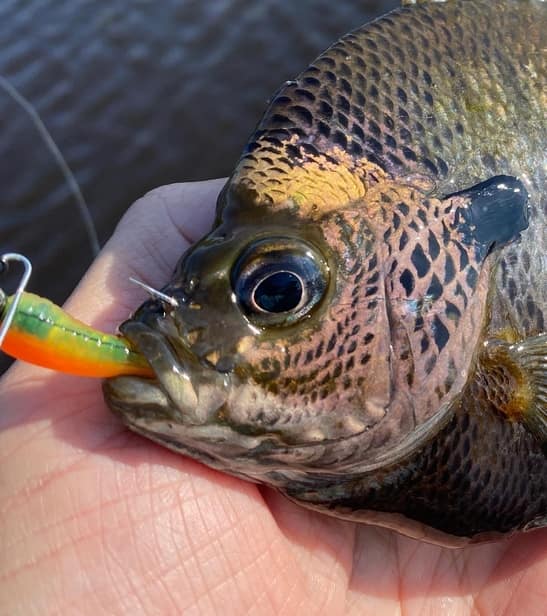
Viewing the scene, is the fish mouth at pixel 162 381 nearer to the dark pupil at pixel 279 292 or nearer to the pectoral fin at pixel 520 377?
the dark pupil at pixel 279 292

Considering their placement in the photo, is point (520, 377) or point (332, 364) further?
point (520, 377)

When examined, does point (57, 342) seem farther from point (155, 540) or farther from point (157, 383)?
point (155, 540)

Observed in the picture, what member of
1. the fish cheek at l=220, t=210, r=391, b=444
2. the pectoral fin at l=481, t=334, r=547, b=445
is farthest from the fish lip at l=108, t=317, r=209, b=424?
the pectoral fin at l=481, t=334, r=547, b=445

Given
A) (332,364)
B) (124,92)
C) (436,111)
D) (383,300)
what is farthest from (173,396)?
(124,92)

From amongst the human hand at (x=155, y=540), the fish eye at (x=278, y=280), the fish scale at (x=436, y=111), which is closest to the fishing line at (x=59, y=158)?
the human hand at (x=155, y=540)

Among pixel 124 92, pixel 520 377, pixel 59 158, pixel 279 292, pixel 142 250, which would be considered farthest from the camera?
pixel 124 92

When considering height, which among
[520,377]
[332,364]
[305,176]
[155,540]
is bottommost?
[520,377]
